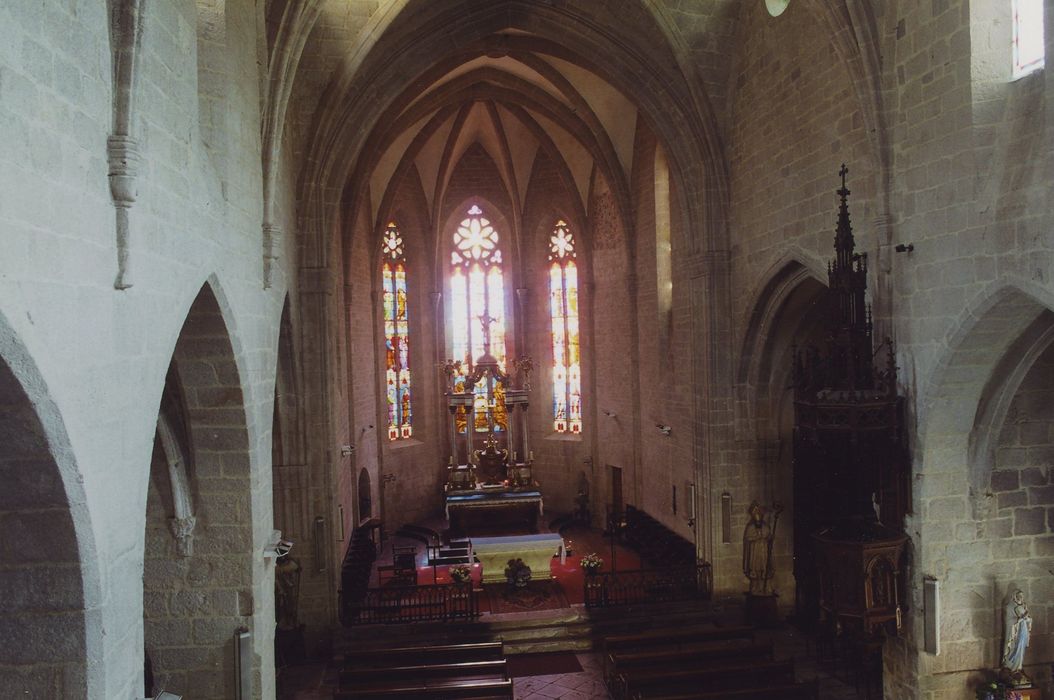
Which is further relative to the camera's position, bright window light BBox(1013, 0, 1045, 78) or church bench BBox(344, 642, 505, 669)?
church bench BBox(344, 642, 505, 669)

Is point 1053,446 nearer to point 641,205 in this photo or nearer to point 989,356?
point 989,356

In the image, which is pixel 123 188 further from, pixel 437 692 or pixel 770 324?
pixel 770 324

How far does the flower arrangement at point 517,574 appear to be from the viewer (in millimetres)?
16766

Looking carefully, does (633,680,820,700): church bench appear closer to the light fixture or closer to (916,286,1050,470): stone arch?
(916,286,1050,470): stone arch

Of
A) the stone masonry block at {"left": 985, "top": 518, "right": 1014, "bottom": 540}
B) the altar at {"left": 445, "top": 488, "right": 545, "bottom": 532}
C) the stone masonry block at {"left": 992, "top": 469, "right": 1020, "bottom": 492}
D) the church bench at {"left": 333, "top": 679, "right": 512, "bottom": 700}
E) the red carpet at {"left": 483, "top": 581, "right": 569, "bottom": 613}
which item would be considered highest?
the stone masonry block at {"left": 992, "top": 469, "right": 1020, "bottom": 492}

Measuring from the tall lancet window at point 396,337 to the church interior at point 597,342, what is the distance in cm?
107

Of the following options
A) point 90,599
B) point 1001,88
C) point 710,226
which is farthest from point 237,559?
point 710,226

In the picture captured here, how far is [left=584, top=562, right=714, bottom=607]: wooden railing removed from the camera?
15.8 metres

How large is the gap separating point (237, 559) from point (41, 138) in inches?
226

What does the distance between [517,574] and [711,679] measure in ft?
18.9

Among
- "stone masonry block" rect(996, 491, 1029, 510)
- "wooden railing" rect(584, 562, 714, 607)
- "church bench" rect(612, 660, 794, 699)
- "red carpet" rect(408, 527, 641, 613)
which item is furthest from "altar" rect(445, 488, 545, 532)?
"stone masonry block" rect(996, 491, 1029, 510)

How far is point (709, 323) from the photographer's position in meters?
15.8

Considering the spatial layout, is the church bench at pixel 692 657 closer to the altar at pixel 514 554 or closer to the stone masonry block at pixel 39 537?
the altar at pixel 514 554

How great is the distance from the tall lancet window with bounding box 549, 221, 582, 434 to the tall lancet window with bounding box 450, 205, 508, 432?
1.71m
